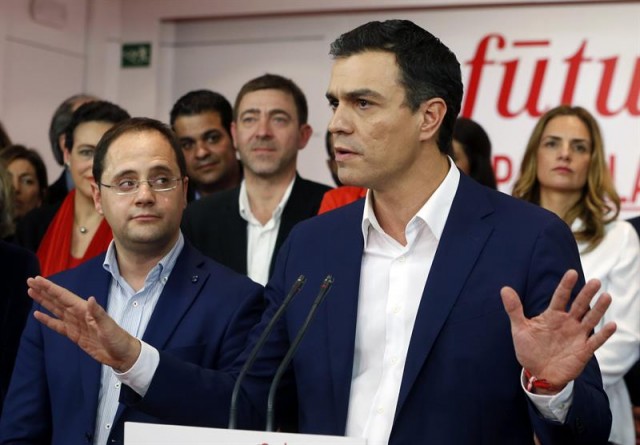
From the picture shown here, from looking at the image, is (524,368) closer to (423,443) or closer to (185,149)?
(423,443)

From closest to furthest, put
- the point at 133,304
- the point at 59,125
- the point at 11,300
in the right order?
the point at 133,304, the point at 11,300, the point at 59,125

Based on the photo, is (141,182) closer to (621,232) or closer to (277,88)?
(277,88)

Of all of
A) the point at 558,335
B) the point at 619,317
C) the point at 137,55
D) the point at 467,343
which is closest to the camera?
the point at 558,335

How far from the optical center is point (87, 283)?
2691mm

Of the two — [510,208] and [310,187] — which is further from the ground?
[510,208]

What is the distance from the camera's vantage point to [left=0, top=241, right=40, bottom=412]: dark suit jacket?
311 cm

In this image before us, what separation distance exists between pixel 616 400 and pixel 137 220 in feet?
5.43

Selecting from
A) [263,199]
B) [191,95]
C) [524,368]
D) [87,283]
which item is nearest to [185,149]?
[191,95]

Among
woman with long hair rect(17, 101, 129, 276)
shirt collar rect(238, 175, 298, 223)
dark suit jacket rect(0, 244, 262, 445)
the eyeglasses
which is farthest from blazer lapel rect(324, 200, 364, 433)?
A: woman with long hair rect(17, 101, 129, 276)

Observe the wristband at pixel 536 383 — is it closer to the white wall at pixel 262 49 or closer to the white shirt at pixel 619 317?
the white shirt at pixel 619 317

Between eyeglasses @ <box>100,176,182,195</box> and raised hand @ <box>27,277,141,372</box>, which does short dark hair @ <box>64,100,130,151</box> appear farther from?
raised hand @ <box>27,277,141,372</box>

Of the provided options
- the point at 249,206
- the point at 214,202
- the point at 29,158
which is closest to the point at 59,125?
the point at 29,158

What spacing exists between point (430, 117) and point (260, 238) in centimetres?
158

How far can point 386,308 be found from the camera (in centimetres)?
215
